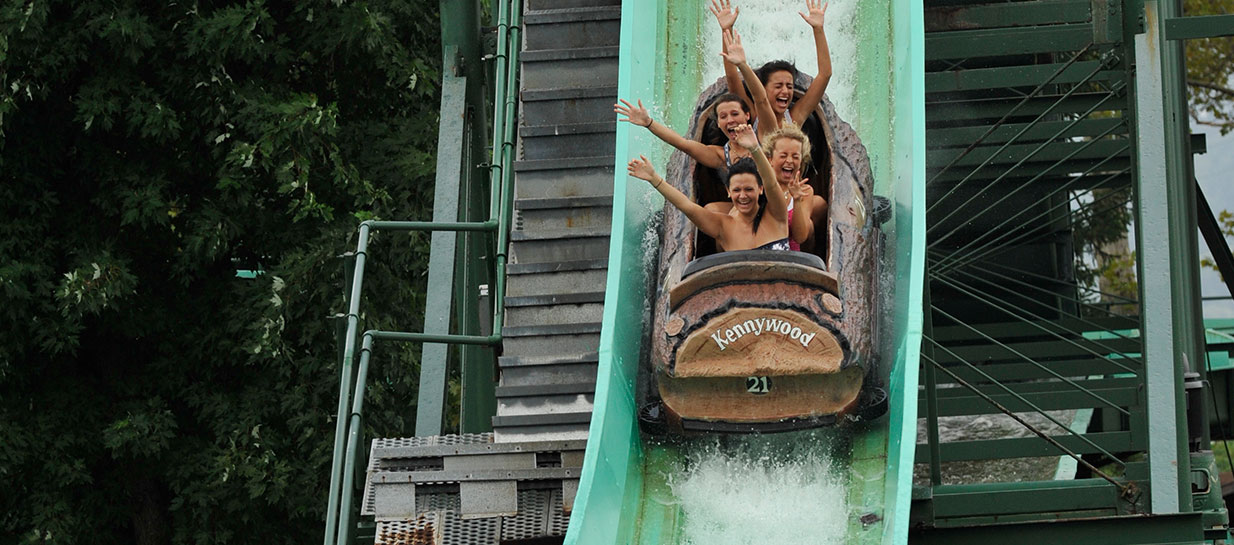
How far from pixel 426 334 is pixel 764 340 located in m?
1.61

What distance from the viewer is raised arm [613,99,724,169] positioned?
8172 mm

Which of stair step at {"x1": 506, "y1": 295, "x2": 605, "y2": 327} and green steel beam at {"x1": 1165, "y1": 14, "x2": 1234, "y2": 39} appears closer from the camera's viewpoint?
green steel beam at {"x1": 1165, "y1": 14, "x2": 1234, "y2": 39}

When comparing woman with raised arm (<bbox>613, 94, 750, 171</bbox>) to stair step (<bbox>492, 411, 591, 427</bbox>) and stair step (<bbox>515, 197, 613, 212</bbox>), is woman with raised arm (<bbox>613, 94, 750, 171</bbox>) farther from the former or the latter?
stair step (<bbox>492, 411, 591, 427</bbox>)

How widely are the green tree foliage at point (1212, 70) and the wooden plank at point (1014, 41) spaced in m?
12.9

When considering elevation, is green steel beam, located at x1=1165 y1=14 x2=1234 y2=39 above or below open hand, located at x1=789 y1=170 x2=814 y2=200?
above

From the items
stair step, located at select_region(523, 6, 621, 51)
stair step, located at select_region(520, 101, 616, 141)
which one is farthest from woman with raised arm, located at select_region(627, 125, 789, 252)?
stair step, located at select_region(523, 6, 621, 51)

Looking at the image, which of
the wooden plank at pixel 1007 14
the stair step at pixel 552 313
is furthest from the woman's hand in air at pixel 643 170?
the wooden plank at pixel 1007 14

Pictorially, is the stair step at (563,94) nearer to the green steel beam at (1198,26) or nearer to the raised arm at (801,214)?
the raised arm at (801,214)

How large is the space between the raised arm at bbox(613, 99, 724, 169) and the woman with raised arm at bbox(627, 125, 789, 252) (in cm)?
19

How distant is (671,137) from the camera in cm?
830

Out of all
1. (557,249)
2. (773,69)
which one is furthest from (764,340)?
(557,249)

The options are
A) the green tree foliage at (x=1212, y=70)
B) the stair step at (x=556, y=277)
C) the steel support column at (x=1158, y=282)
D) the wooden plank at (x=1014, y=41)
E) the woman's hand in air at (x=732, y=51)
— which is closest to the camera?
the steel support column at (x=1158, y=282)

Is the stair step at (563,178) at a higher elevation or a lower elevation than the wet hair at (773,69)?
lower

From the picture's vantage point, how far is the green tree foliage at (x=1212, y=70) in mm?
22234
